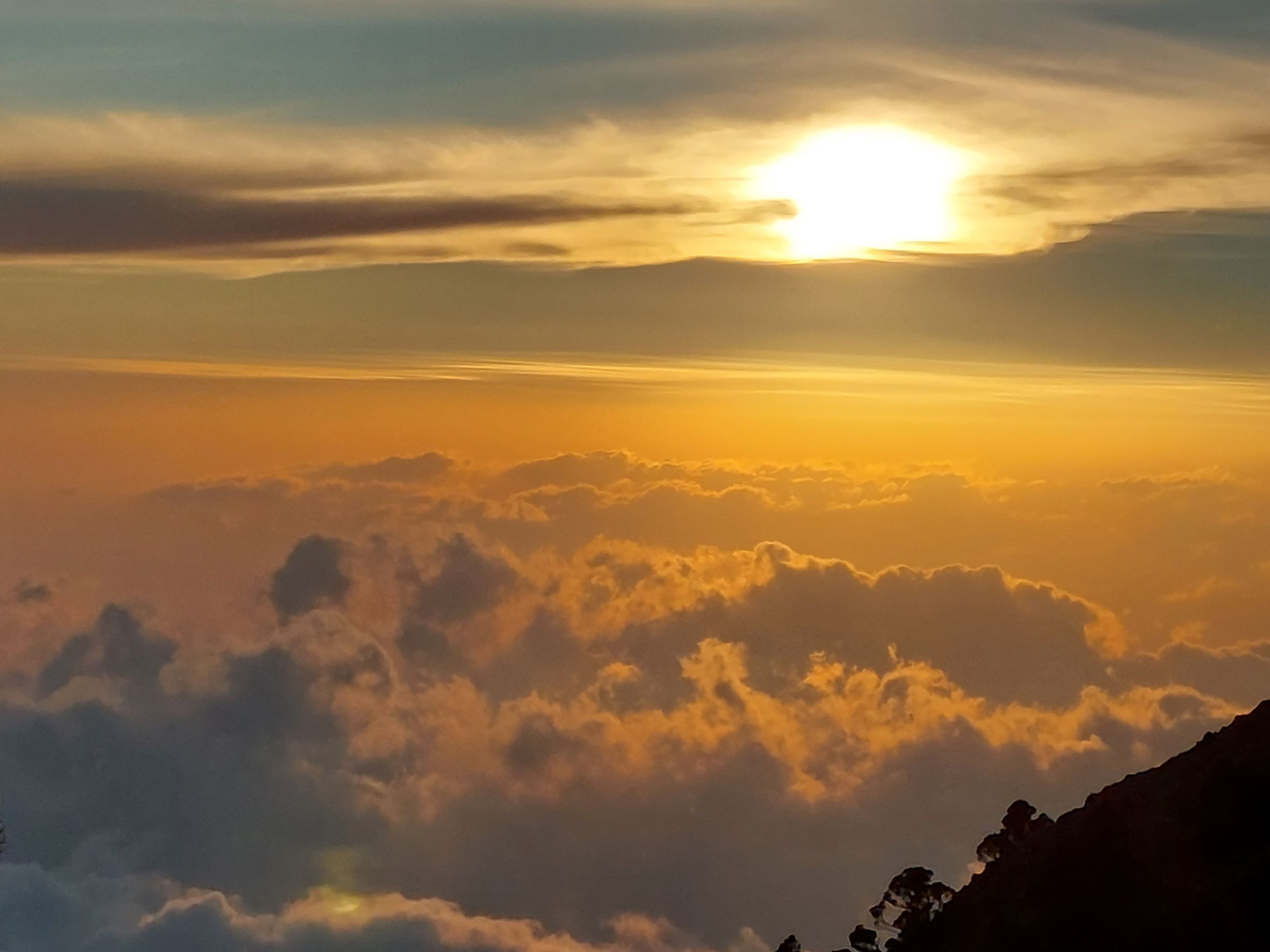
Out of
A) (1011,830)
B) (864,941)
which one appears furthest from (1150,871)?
(864,941)

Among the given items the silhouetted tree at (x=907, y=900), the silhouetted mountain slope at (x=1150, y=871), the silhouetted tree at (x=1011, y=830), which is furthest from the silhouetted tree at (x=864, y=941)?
the silhouetted mountain slope at (x=1150, y=871)

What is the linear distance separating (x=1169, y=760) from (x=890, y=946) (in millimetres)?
25344

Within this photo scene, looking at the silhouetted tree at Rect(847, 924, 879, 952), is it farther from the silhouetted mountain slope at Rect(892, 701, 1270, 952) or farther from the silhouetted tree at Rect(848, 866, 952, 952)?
the silhouetted mountain slope at Rect(892, 701, 1270, 952)

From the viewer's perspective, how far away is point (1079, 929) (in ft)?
290

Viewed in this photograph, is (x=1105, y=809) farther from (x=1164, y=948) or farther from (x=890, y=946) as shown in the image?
(x=890, y=946)

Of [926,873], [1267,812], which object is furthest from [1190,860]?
[926,873]

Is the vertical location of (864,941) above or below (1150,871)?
above

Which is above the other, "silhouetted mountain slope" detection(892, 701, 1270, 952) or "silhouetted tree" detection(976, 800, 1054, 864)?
"silhouetted tree" detection(976, 800, 1054, 864)

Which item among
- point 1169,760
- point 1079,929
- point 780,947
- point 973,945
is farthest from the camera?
point 780,947

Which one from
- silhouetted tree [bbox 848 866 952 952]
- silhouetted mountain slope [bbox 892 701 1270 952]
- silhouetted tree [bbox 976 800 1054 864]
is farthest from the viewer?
silhouetted tree [bbox 976 800 1054 864]

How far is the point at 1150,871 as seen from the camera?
8956 cm

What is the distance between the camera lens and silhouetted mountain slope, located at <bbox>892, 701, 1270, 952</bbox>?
83938 millimetres

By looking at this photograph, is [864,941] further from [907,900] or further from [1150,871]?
[1150,871]

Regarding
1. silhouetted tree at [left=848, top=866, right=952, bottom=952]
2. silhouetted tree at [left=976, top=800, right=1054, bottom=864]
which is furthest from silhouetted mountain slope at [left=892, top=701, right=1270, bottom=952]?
silhouetted tree at [left=976, top=800, right=1054, bottom=864]
